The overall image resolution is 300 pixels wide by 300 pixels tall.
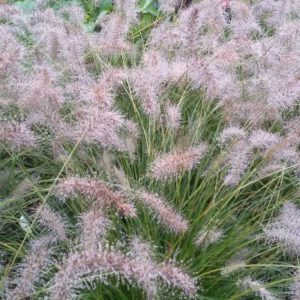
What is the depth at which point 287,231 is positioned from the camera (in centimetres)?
183

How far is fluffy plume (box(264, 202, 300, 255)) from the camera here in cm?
179

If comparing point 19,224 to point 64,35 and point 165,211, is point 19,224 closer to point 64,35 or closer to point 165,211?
point 165,211

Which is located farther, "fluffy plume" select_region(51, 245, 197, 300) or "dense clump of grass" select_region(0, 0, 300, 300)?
"dense clump of grass" select_region(0, 0, 300, 300)

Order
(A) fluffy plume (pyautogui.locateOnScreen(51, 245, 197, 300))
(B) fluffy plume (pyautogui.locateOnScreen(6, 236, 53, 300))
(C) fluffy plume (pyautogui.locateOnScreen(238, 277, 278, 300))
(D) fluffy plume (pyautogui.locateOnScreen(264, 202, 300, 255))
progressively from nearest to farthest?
1. (A) fluffy plume (pyautogui.locateOnScreen(51, 245, 197, 300))
2. (B) fluffy plume (pyautogui.locateOnScreen(6, 236, 53, 300))
3. (C) fluffy plume (pyautogui.locateOnScreen(238, 277, 278, 300))
4. (D) fluffy plume (pyautogui.locateOnScreen(264, 202, 300, 255))

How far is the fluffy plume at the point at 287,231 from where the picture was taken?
1789mm

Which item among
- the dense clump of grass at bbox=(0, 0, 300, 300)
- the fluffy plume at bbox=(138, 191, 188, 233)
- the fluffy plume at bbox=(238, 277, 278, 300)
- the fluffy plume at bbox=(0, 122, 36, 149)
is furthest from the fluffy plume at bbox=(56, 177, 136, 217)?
the fluffy plume at bbox=(238, 277, 278, 300)

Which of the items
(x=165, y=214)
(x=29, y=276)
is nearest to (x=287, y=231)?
(x=165, y=214)

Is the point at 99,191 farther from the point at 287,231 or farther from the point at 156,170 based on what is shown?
the point at 287,231

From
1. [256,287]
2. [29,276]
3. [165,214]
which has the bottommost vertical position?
[256,287]

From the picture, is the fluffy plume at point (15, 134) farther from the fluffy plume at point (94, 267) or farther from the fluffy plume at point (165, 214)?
the fluffy plume at point (94, 267)

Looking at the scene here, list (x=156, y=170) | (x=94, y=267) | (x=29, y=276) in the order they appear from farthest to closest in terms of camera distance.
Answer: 1. (x=156, y=170)
2. (x=29, y=276)
3. (x=94, y=267)

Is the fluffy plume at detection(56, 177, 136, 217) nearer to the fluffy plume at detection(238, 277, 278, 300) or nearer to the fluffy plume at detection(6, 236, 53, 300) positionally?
the fluffy plume at detection(6, 236, 53, 300)

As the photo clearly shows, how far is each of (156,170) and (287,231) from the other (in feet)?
1.71

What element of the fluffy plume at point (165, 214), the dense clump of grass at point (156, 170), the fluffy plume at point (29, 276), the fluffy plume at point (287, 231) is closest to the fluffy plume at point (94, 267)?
the dense clump of grass at point (156, 170)
